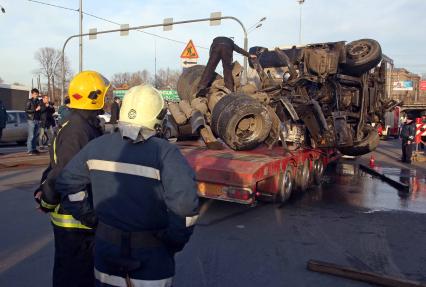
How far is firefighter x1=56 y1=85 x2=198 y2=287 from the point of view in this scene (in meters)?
2.29

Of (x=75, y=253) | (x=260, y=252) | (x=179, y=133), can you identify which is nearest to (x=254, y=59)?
(x=179, y=133)

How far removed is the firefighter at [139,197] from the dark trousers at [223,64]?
5.18 metres

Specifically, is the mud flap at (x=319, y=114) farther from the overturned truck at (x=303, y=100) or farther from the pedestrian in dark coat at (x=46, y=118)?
the pedestrian in dark coat at (x=46, y=118)

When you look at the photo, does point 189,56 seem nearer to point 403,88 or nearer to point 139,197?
point 139,197

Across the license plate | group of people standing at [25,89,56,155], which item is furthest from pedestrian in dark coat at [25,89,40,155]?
the license plate

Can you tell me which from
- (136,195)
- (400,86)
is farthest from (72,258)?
(400,86)

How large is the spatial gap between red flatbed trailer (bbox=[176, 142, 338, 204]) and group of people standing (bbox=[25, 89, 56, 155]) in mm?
7160

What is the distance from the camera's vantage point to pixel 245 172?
6.03 m

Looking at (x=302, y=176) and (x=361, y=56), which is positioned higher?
(x=361, y=56)

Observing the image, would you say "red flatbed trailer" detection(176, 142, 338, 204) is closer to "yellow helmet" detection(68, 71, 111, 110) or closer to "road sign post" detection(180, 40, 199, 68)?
"yellow helmet" detection(68, 71, 111, 110)

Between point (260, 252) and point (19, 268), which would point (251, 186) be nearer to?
point (260, 252)

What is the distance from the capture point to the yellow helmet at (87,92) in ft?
10.4

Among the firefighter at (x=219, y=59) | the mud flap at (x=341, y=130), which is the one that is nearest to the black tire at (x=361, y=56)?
the mud flap at (x=341, y=130)

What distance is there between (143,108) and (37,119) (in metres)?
11.9
